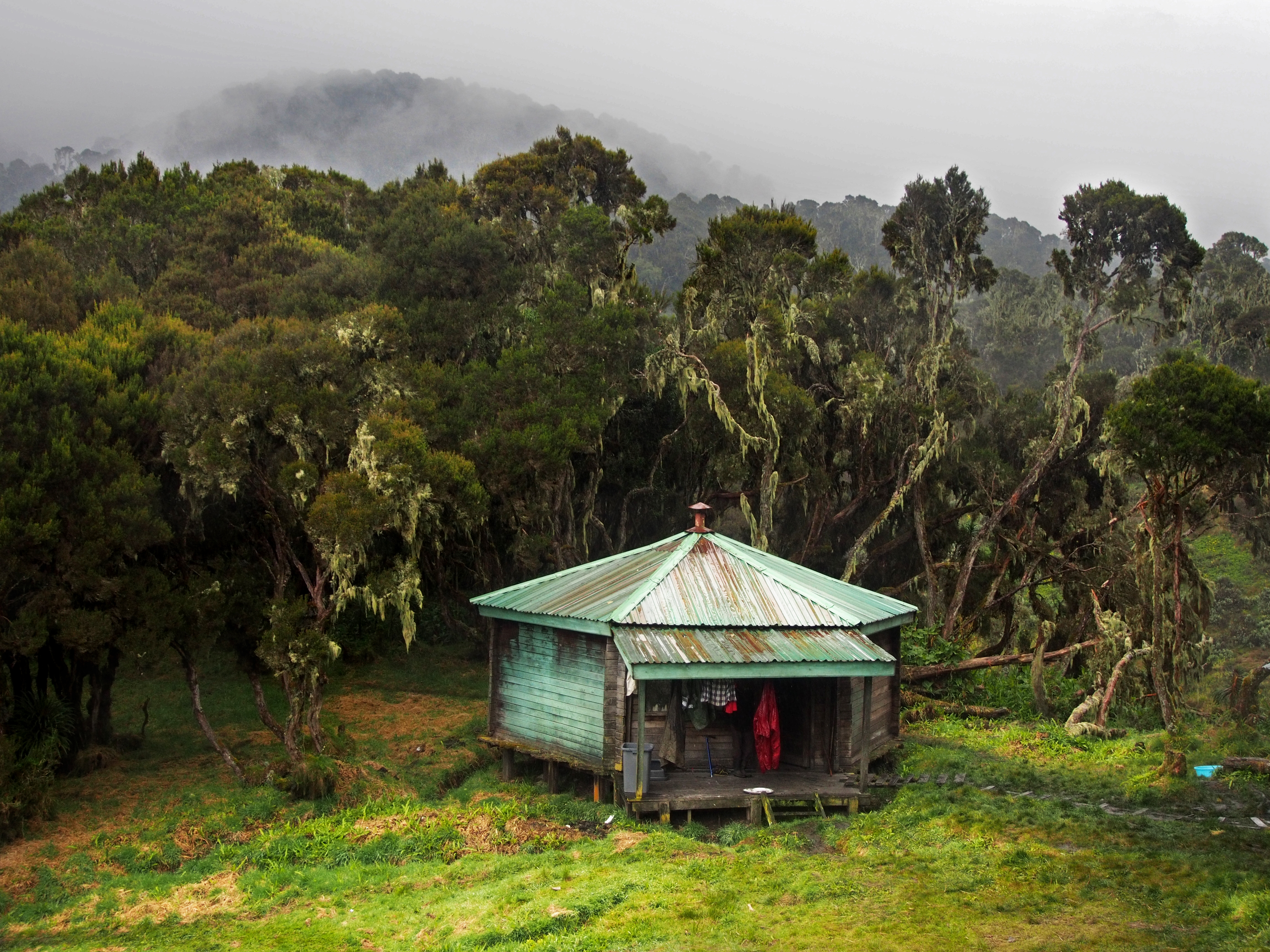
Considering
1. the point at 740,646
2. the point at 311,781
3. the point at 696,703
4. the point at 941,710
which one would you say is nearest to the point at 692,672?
the point at 740,646

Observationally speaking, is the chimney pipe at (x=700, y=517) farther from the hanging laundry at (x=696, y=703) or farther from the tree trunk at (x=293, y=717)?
the tree trunk at (x=293, y=717)

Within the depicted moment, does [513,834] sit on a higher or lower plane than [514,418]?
lower

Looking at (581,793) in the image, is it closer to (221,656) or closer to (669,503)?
(221,656)

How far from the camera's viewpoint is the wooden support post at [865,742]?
14266 mm

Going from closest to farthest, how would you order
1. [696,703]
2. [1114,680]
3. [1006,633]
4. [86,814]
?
[86,814] → [696,703] → [1114,680] → [1006,633]

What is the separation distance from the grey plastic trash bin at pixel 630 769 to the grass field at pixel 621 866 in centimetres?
63

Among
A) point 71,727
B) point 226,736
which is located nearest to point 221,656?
point 226,736

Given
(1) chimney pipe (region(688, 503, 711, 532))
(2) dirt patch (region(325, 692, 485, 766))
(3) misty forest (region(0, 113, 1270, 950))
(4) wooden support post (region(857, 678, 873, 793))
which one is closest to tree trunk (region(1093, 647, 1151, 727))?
(3) misty forest (region(0, 113, 1270, 950))

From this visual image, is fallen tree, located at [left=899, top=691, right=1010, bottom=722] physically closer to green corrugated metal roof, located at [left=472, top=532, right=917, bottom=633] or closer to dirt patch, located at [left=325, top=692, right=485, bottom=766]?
green corrugated metal roof, located at [left=472, top=532, right=917, bottom=633]

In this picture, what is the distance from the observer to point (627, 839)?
41.8 ft

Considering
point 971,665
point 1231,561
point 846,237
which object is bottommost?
point 971,665

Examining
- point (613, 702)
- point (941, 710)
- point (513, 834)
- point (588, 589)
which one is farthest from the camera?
point (941, 710)

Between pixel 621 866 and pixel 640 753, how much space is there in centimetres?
231

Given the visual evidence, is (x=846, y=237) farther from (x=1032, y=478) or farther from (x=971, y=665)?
(x=971, y=665)
